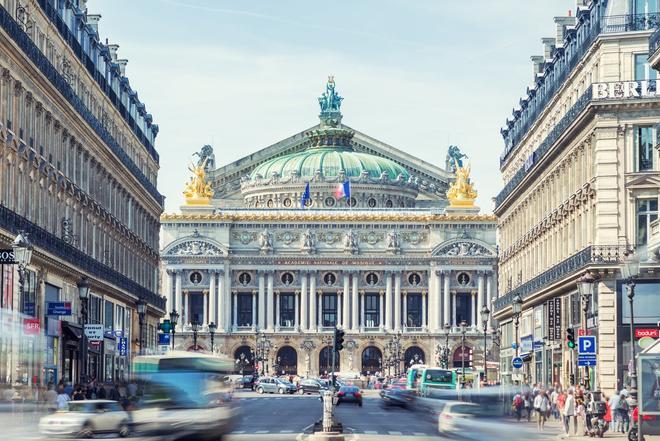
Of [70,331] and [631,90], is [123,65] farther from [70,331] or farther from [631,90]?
[631,90]

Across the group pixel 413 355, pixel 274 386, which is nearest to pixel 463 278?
pixel 413 355

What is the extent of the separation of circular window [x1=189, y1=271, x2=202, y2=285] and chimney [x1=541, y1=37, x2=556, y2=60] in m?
98.2

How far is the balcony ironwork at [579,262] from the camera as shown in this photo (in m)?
76.3

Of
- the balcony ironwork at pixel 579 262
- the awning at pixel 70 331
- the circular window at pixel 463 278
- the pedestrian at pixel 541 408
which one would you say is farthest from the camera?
the circular window at pixel 463 278

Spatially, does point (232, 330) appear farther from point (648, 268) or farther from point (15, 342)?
point (15, 342)

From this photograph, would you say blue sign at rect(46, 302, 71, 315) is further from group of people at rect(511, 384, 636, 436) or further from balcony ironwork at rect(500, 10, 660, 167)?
balcony ironwork at rect(500, 10, 660, 167)

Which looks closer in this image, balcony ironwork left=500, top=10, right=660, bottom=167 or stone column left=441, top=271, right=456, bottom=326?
balcony ironwork left=500, top=10, right=660, bottom=167

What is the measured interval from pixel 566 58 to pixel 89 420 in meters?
43.6

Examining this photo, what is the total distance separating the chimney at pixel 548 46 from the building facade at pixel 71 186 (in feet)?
90.5

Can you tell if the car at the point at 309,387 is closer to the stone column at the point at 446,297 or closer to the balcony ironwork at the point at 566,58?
the balcony ironwork at the point at 566,58

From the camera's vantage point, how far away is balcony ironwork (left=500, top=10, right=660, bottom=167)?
3027 inches

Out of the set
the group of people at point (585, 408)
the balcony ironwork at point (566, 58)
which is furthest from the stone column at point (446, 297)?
the group of people at point (585, 408)

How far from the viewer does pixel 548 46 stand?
105625mm

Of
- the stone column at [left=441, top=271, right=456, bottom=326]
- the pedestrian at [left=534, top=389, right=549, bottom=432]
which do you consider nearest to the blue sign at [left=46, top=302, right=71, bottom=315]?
the pedestrian at [left=534, top=389, right=549, bottom=432]
